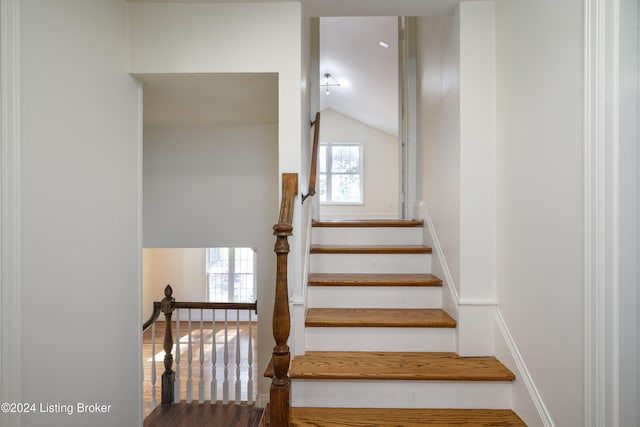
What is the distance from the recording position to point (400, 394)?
6.25 ft

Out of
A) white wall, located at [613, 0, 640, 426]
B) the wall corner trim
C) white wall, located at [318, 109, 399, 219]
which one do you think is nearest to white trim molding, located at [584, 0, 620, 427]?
white wall, located at [613, 0, 640, 426]

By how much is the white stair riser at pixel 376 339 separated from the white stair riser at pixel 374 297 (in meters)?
0.30

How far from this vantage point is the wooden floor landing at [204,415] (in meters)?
3.38

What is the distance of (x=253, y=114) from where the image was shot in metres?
3.06

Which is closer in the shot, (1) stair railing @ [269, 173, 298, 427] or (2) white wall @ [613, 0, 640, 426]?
(2) white wall @ [613, 0, 640, 426]


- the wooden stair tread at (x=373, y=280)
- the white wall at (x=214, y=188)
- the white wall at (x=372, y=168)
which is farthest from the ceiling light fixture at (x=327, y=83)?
the wooden stair tread at (x=373, y=280)

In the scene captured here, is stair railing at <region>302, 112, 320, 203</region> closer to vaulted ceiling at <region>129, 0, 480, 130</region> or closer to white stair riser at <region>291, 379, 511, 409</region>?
vaulted ceiling at <region>129, 0, 480, 130</region>

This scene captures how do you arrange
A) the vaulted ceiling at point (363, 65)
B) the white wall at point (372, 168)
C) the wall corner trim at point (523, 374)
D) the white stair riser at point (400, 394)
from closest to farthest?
the wall corner trim at point (523, 374)
the white stair riser at point (400, 394)
the vaulted ceiling at point (363, 65)
the white wall at point (372, 168)

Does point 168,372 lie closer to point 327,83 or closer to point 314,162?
point 314,162

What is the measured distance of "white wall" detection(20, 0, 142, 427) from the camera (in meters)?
1.43

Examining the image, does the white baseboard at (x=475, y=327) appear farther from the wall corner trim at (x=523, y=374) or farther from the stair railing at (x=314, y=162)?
the stair railing at (x=314, y=162)

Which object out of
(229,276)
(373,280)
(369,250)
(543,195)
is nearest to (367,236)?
(369,250)

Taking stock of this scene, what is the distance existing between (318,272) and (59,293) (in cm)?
161

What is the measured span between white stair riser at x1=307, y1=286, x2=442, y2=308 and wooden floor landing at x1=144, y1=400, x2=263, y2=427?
1.56 meters
